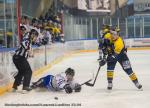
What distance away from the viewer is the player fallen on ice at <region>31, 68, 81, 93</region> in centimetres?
888

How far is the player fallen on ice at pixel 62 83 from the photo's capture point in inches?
349

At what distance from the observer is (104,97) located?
8.52 m

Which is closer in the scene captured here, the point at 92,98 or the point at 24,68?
the point at 92,98

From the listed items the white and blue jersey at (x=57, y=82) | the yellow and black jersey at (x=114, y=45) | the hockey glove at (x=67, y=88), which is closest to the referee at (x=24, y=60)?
the white and blue jersey at (x=57, y=82)

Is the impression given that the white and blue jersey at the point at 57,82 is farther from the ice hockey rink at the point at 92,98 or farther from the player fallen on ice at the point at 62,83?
the ice hockey rink at the point at 92,98

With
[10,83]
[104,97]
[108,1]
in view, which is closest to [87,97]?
[104,97]

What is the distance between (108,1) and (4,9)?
21.2 m

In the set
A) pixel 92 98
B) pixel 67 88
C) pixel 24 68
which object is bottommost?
pixel 92 98

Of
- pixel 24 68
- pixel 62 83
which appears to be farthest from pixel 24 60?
pixel 62 83

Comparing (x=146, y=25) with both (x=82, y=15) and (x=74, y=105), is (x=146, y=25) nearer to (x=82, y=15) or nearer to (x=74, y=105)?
(x=82, y=15)

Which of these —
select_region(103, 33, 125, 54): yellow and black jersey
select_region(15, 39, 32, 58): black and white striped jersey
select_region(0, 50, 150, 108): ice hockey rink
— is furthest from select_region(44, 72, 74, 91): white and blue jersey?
select_region(103, 33, 125, 54): yellow and black jersey

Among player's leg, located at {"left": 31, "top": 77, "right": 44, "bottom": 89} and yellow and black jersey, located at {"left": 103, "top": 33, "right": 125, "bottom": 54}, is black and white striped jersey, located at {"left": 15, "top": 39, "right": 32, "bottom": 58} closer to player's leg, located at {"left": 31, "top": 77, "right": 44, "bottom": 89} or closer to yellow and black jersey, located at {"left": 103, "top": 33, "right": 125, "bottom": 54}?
player's leg, located at {"left": 31, "top": 77, "right": 44, "bottom": 89}

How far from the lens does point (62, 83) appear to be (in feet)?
29.6

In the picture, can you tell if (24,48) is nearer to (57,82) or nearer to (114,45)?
(57,82)
